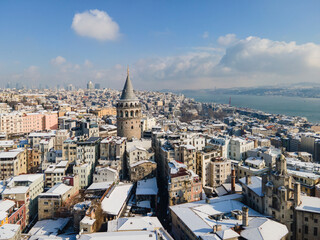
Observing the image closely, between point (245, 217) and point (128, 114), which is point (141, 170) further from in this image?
point (245, 217)

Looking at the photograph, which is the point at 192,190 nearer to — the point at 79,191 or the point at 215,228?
the point at 215,228

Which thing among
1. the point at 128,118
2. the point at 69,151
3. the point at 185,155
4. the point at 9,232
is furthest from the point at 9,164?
the point at 185,155

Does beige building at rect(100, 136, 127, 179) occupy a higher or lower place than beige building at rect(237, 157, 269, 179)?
higher

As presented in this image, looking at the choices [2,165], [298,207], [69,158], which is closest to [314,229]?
[298,207]

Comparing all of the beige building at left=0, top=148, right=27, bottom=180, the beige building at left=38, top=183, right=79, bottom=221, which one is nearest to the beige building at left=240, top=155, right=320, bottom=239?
the beige building at left=38, top=183, right=79, bottom=221

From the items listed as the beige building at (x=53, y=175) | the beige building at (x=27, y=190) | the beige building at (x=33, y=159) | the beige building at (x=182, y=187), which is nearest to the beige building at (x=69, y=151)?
the beige building at (x=53, y=175)

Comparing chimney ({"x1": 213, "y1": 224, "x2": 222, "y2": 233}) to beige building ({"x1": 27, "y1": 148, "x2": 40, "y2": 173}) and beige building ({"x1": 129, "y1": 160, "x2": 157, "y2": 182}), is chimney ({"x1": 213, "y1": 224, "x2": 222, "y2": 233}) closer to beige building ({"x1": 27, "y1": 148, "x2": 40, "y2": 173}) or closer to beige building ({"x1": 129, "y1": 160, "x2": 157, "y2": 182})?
beige building ({"x1": 129, "y1": 160, "x2": 157, "y2": 182})

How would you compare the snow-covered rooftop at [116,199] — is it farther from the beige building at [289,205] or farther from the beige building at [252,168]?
the beige building at [252,168]

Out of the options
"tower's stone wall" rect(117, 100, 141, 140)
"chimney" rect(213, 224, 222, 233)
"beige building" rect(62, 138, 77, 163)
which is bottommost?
"chimney" rect(213, 224, 222, 233)
